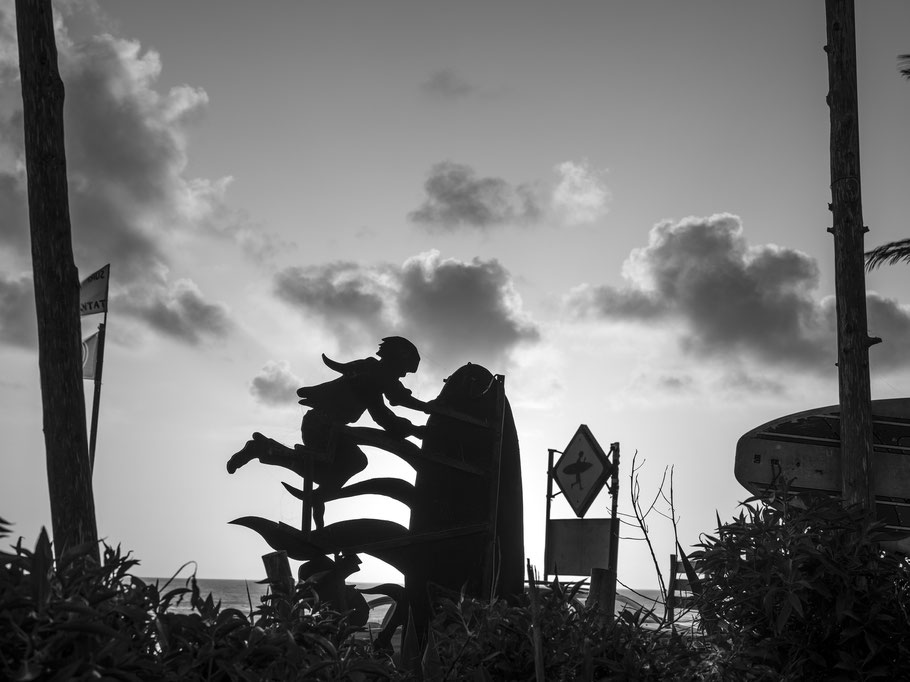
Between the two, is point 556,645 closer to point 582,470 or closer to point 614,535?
point 614,535

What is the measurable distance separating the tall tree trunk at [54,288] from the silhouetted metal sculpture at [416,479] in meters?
1.59

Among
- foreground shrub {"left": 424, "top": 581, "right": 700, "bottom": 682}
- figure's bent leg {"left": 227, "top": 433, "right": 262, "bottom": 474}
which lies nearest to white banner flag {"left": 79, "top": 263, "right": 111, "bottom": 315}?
figure's bent leg {"left": 227, "top": 433, "right": 262, "bottom": 474}

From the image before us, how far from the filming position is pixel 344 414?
25.4 feet

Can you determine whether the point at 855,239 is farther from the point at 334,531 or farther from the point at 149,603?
the point at 149,603

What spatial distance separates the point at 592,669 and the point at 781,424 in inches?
163

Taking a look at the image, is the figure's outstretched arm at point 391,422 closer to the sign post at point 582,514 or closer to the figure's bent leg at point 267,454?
the figure's bent leg at point 267,454

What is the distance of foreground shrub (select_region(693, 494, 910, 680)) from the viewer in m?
4.14

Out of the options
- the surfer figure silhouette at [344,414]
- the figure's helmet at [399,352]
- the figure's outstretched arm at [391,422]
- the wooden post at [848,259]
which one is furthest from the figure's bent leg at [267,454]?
the wooden post at [848,259]

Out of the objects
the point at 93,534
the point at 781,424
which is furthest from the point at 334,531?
the point at 781,424

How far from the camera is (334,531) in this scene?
764 cm

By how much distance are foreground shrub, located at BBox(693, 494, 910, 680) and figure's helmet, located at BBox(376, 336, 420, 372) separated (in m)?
3.98

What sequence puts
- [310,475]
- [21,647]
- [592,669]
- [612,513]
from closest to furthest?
1. [21,647]
2. [592,669]
3. [310,475]
4. [612,513]

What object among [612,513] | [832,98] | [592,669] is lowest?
[592,669]

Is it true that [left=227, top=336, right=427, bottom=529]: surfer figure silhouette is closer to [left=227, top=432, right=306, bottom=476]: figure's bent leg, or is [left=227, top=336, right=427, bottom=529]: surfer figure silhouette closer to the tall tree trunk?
[left=227, top=432, right=306, bottom=476]: figure's bent leg
